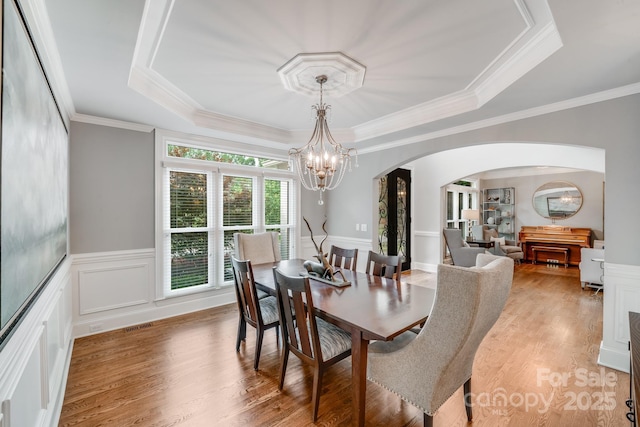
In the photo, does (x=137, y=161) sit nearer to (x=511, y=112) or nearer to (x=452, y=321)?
(x=452, y=321)

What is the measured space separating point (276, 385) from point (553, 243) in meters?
8.31

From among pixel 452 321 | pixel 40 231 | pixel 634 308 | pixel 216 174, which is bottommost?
pixel 634 308

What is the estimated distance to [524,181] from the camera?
856 centimetres

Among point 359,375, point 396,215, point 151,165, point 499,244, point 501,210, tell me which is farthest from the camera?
point 501,210

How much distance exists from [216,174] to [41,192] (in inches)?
104

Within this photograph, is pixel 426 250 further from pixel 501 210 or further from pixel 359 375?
pixel 359 375

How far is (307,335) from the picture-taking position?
78.0 inches

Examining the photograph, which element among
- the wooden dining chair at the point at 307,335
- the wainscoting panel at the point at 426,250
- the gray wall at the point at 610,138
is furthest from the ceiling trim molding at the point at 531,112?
the wainscoting panel at the point at 426,250

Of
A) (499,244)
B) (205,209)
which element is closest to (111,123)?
(205,209)

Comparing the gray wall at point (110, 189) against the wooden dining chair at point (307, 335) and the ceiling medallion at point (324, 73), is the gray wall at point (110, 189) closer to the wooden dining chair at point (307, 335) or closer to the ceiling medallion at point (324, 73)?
the ceiling medallion at point (324, 73)

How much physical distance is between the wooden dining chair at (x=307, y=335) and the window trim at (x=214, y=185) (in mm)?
2337

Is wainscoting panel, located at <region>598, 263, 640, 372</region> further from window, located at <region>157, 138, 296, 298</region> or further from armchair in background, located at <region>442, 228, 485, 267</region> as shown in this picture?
window, located at <region>157, 138, 296, 298</region>

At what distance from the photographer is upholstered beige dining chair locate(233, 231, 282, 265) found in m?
3.61

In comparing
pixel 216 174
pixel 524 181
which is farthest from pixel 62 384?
pixel 524 181
